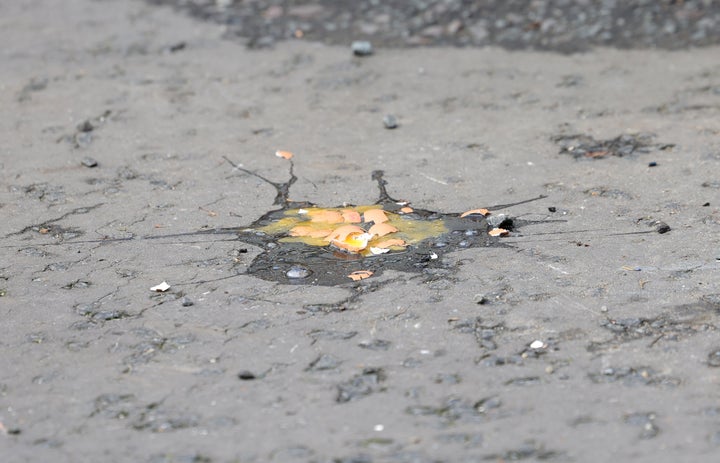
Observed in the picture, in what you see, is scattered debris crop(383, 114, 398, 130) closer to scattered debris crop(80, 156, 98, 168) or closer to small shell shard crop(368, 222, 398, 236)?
small shell shard crop(368, 222, 398, 236)

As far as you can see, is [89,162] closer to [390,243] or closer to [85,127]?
[85,127]

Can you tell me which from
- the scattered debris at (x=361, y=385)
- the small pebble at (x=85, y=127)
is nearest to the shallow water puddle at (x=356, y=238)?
the scattered debris at (x=361, y=385)

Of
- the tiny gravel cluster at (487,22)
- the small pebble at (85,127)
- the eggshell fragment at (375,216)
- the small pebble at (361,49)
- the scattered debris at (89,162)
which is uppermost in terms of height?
the tiny gravel cluster at (487,22)

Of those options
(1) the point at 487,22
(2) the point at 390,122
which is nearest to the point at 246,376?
(2) the point at 390,122

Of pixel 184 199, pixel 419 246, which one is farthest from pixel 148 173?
pixel 419 246

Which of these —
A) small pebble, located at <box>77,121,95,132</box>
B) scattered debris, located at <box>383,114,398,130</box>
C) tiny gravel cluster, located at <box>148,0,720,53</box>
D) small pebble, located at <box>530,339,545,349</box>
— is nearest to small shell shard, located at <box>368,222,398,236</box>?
small pebble, located at <box>530,339,545,349</box>

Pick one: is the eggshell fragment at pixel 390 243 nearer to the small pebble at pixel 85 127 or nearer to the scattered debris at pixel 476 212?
the scattered debris at pixel 476 212
